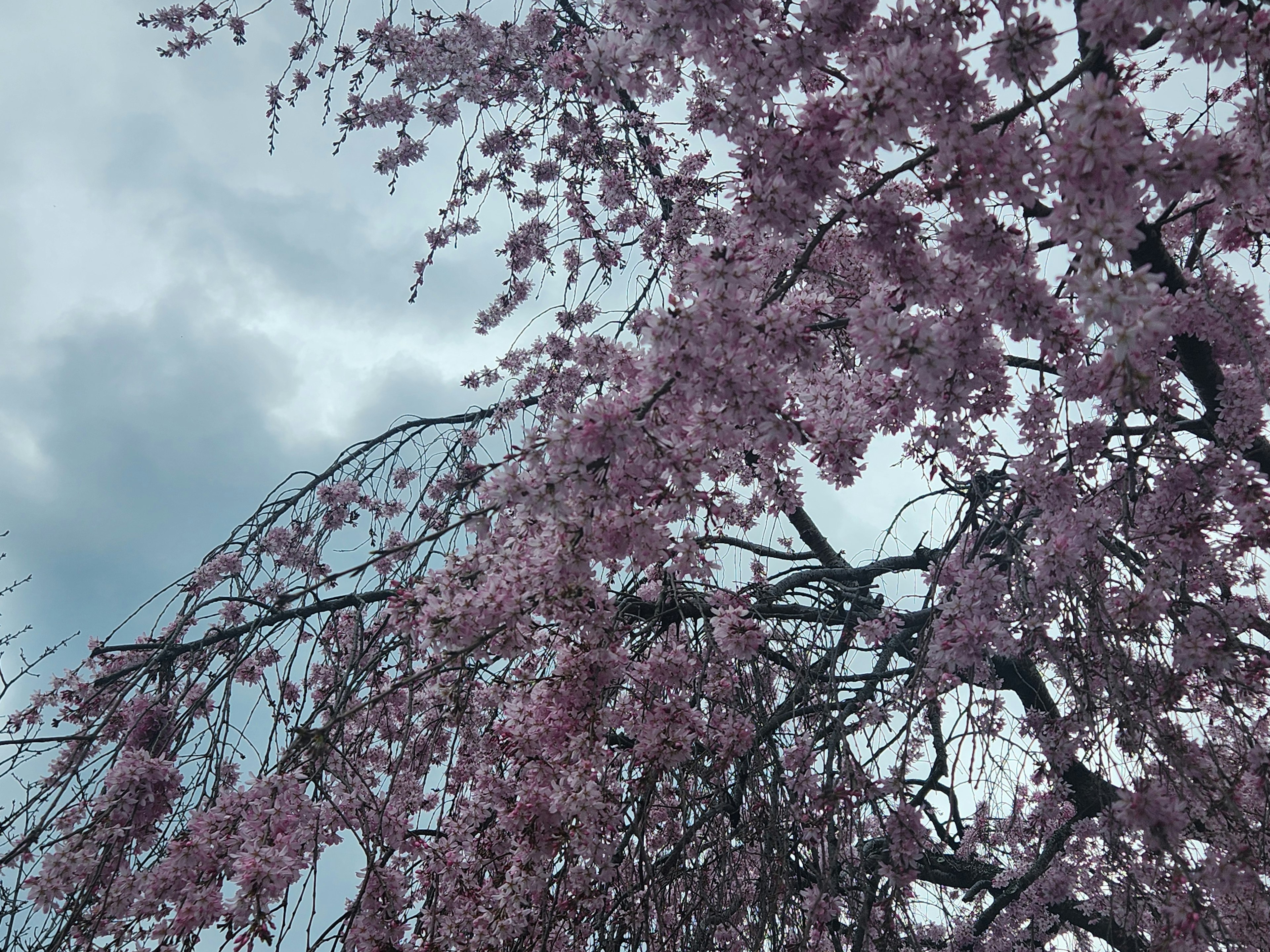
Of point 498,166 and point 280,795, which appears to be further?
point 498,166

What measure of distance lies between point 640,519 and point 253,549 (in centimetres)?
372

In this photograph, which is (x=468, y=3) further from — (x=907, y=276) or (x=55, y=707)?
(x=55, y=707)

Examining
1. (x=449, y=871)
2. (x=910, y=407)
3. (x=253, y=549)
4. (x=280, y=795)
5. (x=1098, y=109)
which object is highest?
(x=253, y=549)

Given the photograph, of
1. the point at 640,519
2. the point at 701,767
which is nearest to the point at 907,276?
the point at 640,519

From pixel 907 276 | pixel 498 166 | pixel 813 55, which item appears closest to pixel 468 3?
pixel 498 166

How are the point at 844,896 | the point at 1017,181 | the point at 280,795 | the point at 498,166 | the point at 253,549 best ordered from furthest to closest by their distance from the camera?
the point at 498,166, the point at 253,549, the point at 844,896, the point at 280,795, the point at 1017,181

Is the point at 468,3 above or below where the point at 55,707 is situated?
above

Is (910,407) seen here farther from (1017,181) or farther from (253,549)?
(253,549)

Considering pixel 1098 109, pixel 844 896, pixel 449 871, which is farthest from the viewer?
pixel 844 896

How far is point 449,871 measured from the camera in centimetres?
299

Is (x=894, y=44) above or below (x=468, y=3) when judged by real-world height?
below

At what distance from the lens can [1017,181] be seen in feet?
6.81

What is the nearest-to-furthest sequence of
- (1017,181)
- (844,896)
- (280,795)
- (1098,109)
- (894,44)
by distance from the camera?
(1098,109)
(1017,181)
(894,44)
(280,795)
(844,896)

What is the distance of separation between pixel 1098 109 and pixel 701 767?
2.56 m
